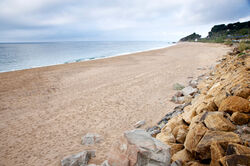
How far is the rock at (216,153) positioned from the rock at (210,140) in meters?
0.09

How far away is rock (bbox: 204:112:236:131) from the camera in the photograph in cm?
269

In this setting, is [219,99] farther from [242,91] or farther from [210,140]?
[210,140]

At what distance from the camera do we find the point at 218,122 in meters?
2.79

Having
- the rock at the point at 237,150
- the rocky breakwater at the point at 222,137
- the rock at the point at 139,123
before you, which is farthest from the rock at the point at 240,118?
the rock at the point at 139,123

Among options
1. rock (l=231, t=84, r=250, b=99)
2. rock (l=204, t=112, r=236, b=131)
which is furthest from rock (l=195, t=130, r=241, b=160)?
rock (l=231, t=84, r=250, b=99)

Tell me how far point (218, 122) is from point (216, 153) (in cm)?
83

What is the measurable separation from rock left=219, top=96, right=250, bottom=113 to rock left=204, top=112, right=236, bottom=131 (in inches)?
9.7

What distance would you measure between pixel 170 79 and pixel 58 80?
473 inches

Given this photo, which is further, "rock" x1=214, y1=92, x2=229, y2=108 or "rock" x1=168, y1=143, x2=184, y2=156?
"rock" x1=214, y1=92, x2=229, y2=108

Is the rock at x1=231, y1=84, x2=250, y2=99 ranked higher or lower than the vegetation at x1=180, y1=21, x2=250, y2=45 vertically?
lower

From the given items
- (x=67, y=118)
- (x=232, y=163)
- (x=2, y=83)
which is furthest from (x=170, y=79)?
(x=2, y=83)

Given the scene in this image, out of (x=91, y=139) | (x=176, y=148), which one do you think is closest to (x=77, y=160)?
(x=91, y=139)

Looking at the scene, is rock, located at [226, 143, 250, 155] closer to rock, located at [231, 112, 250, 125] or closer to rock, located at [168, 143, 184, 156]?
rock, located at [231, 112, 250, 125]

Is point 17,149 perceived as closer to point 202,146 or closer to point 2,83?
point 202,146
